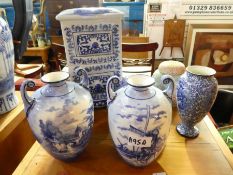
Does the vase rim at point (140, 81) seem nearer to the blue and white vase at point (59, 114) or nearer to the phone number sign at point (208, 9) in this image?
the blue and white vase at point (59, 114)

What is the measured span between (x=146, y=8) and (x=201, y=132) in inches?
70.2

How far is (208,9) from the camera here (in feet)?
6.96

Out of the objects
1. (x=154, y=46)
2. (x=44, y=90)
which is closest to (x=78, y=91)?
(x=44, y=90)

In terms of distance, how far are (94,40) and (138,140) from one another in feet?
1.20

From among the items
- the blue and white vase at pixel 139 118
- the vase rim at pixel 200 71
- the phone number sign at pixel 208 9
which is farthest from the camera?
the phone number sign at pixel 208 9

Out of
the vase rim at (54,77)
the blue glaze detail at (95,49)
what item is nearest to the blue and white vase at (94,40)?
the blue glaze detail at (95,49)

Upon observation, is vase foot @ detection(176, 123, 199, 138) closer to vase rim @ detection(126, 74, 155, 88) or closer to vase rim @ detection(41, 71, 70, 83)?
vase rim @ detection(126, 74, 155, 88)

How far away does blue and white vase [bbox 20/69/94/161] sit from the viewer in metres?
0.52

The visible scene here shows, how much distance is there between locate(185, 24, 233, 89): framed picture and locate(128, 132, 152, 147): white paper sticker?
1876 millimetres

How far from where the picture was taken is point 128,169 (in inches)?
23.8

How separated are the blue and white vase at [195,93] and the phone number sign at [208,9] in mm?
1691

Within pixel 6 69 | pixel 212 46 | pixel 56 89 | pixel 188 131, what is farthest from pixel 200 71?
pixel 212 46

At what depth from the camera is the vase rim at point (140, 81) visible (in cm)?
53

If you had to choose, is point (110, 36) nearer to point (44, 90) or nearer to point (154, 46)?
point (44, 90)
